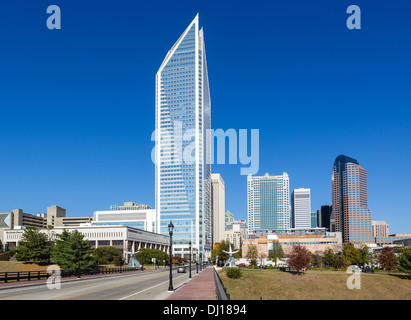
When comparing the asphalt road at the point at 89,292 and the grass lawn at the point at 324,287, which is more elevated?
the asphalt road at the point at 89,292

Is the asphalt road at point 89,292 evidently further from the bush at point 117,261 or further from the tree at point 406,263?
the bush at point 117,261

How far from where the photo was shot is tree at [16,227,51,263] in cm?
10100

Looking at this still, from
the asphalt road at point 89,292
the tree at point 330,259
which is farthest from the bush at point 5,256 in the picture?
the tree at point 330,259

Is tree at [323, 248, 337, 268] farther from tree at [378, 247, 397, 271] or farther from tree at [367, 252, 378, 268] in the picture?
tree at [378, 247, 397, 271]

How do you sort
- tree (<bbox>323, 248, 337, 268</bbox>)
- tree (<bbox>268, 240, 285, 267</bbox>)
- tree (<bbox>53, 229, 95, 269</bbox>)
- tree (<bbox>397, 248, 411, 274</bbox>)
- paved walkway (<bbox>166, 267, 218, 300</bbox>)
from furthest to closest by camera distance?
1. tree (<bbox>268, 240, 285, 267</bbox>)
2. tree (<bbox>323, 248, 337, 268</bbox>)
3. tree (<bbox>397, 248, 411, 274</bbox>)
4. tree (<bbox>53, 229, 95, 269</bbox>)
5. paved walkway (<bbox>166, 267, 218, 300</bbox>)

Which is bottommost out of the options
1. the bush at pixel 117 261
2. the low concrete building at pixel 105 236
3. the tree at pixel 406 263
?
the bush at pixel 117 261

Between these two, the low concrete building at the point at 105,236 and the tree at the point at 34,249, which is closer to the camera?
the tree at the point at 34,249

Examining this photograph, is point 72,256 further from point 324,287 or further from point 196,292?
point 196,292

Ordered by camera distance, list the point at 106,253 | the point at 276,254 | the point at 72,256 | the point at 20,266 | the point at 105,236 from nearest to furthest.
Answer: the point at 72,256, the point at 20,266, the point at 106,253, the point at 276,254, the point at 105,236

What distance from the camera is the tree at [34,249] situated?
101000mm

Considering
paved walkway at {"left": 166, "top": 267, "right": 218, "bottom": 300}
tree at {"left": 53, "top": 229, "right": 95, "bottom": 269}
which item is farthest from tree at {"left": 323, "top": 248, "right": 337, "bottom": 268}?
paved walkway at {"left": 166, "top": 267, "right": 218, "bottom": 300}

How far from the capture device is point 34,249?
3971 inches

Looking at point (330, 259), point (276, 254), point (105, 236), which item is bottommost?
point (276, 254)

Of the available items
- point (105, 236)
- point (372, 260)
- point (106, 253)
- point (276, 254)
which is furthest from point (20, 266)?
point (372, 260)
